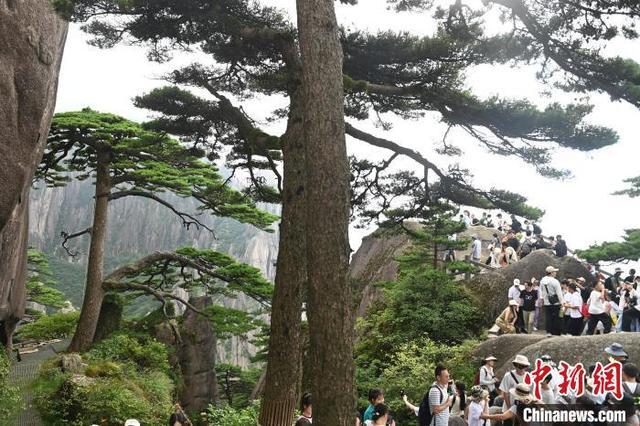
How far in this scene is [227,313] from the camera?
15.2 metres

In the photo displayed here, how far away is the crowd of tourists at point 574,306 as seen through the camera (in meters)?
10.0

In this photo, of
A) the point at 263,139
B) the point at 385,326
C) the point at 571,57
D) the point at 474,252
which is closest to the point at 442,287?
the point at 385,326

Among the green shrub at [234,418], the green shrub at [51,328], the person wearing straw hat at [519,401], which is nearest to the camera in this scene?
the person wearing straw hat at [519,401]

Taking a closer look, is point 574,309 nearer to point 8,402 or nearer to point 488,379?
point 488,379

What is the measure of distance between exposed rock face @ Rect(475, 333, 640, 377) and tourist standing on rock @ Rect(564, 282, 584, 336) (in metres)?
0.66

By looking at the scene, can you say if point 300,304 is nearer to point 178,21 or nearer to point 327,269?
point 327,269

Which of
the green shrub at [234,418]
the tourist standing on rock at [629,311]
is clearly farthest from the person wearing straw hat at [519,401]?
the tourist standing on rock at [629,311]

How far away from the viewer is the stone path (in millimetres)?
10367

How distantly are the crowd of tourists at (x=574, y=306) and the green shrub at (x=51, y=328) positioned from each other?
Answer: 660 inches

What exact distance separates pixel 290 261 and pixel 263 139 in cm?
248

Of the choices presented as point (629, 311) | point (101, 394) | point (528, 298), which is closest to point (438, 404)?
point (629, 311)

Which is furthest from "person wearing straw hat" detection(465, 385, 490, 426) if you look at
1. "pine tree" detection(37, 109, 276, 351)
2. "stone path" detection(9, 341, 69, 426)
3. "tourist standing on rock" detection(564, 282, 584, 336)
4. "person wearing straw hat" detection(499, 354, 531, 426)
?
"pine tree" detection(37, 109, 276, 351)

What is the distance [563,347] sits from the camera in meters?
9.66

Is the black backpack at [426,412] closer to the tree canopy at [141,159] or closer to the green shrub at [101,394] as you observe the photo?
the green shrub at [101,394]
